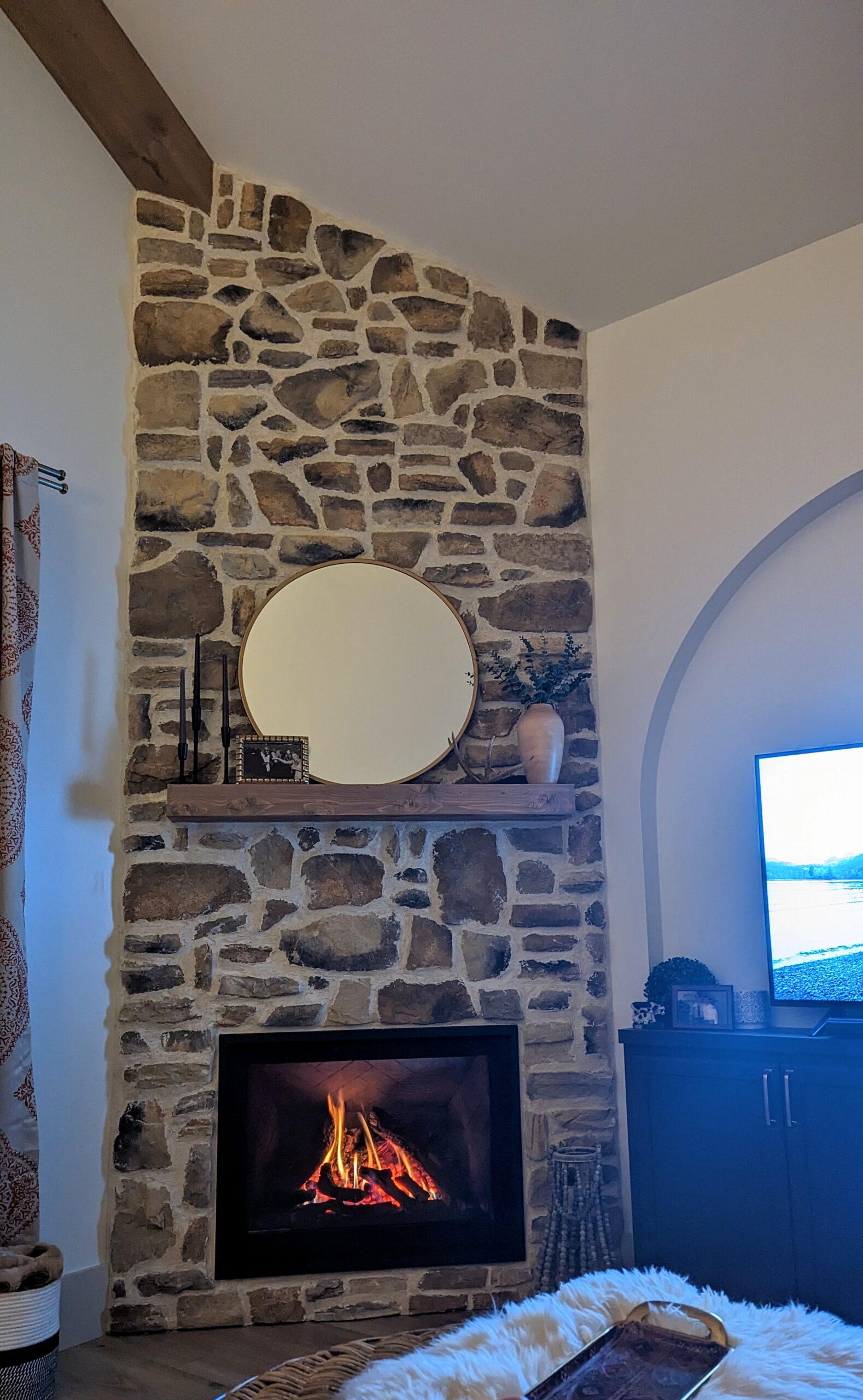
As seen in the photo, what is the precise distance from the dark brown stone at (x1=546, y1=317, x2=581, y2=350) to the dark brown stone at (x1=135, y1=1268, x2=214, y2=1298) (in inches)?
124

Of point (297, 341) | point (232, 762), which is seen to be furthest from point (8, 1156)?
point (297, 341)

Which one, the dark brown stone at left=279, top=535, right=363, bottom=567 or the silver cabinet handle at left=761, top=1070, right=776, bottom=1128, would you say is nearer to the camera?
the silver cabinet handle at left=761, top=1070, right=776, bottom=1128

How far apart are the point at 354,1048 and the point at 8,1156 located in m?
1.02

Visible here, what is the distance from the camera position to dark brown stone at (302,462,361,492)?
3.59 m

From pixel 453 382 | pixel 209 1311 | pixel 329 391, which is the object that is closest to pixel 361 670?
pixel 329 391

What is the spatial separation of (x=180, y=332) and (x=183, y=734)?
1.35 meters

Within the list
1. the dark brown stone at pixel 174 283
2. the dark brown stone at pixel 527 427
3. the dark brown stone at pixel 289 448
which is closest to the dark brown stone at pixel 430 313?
the dark brown stone at pixel 527 427

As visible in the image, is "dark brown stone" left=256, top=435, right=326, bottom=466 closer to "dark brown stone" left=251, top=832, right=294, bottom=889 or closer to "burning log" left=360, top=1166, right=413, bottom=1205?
"dark brown stone" left=251, top=832, right=294, bottom=889

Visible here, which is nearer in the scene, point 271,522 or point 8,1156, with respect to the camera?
point 8,1156

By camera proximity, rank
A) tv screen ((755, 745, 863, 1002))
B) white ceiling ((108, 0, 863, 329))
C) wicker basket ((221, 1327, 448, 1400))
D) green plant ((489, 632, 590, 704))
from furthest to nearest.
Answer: green plant ((489, 632, 590, 704))
tv screen ((755, 745, 863, 1002))
white ceiling ((108, 0, 863, 329))
wicker basket ((221, 1327, 448, 1400))

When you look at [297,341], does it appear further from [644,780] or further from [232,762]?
[644,780]

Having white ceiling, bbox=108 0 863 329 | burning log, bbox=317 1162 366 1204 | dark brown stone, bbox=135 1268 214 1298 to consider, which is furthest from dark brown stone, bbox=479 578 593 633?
dark brown stone, bbox=135 1268 214 1298

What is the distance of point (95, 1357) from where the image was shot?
2.86 meters

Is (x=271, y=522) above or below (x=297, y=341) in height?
below
